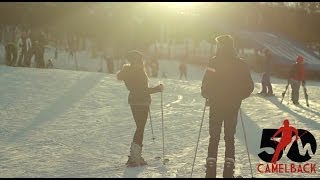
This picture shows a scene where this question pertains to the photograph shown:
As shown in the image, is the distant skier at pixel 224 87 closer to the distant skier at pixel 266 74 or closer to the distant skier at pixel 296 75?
the distant skier at pixel 296 75

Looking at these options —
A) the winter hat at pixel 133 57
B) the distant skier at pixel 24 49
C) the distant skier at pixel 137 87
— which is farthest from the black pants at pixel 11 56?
the winter hat at pixel 133 57

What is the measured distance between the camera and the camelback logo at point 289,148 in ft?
25.6

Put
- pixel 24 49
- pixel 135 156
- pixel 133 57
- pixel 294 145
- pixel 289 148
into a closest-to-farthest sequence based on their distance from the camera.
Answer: pixel 133 57 < pixel 135 156 < pixel 289 148 < pixel 294 145 < pixel 24 49

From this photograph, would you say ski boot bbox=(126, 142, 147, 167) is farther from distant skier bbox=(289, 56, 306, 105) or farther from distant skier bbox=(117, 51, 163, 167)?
distant skier bbox=(289, 56, 306, 105)

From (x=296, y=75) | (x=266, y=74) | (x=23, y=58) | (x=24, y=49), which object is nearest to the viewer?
(x=296, y=75)

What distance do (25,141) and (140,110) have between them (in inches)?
124

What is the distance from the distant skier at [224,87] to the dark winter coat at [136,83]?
123 cm

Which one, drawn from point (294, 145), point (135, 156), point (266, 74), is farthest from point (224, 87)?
point (266, 74)

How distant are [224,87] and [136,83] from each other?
158cm

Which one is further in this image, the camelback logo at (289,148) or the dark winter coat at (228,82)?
the camelback logo at (289,148)

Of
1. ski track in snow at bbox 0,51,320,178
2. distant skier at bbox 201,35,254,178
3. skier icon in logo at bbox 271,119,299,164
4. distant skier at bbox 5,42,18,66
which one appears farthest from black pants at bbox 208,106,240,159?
distant skier at bbox 5,42,18,66

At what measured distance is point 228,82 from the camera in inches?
251

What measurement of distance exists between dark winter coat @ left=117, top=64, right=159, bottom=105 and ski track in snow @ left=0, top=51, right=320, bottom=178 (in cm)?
103

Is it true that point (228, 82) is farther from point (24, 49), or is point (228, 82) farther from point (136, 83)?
point (24, 49)
